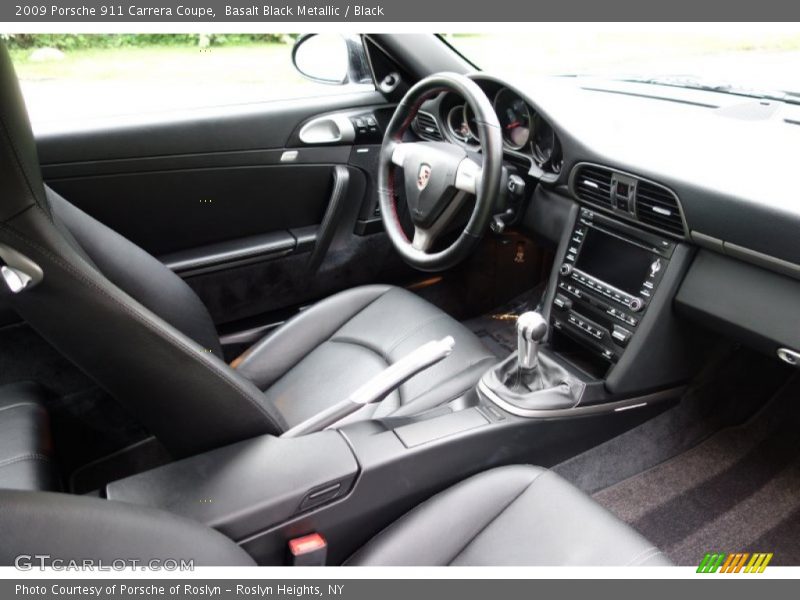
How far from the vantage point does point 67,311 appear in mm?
805

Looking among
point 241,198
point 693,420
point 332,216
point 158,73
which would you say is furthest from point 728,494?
point 158,73

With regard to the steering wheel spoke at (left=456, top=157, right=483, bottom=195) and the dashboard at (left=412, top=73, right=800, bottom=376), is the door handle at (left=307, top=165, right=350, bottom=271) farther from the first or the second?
the steering wheel spoke at (left=456, top=157, right=483, bottom=195)

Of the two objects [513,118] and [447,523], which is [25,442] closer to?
[447,523]

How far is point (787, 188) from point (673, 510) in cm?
88

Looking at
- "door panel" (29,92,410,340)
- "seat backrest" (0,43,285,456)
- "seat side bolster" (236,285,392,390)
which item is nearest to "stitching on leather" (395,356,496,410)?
"seat side bolster" (236,285,392,390)

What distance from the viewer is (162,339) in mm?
853

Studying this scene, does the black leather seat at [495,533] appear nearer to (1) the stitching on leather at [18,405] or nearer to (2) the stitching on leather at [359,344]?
(2) the stitching on leather at [359,344]

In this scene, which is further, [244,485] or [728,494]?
[728,494]

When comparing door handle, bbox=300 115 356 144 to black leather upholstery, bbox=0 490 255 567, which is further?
door handle, bbox=300 115 356 144

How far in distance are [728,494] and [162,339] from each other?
1538 millimetres

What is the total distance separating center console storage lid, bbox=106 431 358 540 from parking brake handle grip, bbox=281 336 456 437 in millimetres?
82

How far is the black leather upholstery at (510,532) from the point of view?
1.06 meters

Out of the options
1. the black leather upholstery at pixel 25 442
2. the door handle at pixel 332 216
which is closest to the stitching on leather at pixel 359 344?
the door handle at pixel 332 216

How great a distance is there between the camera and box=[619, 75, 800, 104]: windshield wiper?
158cm
